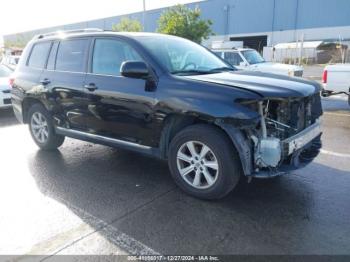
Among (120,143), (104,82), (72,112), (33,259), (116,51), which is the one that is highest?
(116,51)

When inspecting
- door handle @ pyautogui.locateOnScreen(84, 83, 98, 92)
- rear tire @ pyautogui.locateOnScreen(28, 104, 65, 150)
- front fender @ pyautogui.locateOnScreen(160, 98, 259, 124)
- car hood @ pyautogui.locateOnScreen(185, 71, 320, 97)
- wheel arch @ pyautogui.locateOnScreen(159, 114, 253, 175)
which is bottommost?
rear tire @ pyautogui.locateOnScreen(28, 104, 65, 150)

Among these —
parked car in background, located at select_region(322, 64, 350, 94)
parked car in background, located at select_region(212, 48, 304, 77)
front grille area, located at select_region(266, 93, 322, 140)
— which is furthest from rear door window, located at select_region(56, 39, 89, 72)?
parked car in background, located at select_region(212, 48, 304, 77)

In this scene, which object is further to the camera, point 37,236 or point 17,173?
point 17,173

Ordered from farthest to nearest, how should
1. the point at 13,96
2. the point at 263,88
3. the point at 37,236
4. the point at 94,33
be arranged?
the point at 13,96
the point at 94,33
the point at 263,88
the point at 37,236

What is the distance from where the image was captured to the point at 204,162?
3961 mm

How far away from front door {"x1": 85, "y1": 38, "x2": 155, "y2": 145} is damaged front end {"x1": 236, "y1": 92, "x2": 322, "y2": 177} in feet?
4.22

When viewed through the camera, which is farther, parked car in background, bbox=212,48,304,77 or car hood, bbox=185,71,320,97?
parked car in background, bbox=212,48,304,77

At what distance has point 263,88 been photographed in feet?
12.0

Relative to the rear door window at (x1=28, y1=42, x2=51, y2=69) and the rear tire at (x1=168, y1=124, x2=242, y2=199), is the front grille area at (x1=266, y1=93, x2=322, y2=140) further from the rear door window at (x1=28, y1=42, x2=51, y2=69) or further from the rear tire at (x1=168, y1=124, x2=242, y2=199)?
the rear door window at (x1=28, y1=42, x2=51, y2=69)

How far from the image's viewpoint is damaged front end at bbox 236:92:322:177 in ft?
11.9

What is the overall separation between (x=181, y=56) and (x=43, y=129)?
2.89 m

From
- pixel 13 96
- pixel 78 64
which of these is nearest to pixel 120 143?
pixel 78 64

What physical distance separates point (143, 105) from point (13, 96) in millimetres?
3474

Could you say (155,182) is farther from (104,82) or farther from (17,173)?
(17,173)
